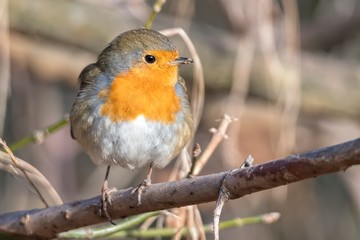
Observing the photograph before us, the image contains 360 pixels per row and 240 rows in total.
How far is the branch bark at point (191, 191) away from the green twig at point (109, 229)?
81 millimetres

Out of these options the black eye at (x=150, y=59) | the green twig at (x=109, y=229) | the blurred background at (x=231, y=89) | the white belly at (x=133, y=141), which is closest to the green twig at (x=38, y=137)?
the white belly at (x=133, y=141)

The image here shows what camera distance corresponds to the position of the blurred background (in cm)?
394

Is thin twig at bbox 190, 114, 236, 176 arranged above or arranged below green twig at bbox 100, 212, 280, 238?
above

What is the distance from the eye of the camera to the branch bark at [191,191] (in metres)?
1.51

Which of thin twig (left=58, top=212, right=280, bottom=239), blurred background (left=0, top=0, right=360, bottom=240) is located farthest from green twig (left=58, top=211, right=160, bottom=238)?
blurred background (left=0, top=0, right=360, bottom=240)

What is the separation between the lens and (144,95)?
264 centimetres

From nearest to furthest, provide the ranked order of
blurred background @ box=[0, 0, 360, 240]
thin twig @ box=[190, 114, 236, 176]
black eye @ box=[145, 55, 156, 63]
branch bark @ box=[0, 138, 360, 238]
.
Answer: branch bark @ box=[0, 138, 360, 238], thin twig @ box=[190, 114, 236, 176], black eye @ box=[145, 55, 156, 63], blurred background @ box=[0, 0, 360, 240]

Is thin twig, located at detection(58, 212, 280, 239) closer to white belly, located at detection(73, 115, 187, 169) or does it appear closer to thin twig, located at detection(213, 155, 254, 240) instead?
white belly, located at detection(73, 115, 187, 169)

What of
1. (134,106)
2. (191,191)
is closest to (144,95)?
(134,106)

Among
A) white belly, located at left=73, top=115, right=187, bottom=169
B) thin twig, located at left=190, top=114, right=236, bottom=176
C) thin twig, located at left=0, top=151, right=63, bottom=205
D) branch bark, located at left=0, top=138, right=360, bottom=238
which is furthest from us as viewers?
white belly, located at left=73, top=115, right=187, bottom=169

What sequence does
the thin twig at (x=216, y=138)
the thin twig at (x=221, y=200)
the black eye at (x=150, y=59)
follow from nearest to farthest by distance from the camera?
1. the thin twig at (x=221, y=200)
2. the thin twig at (x=216, y=138)
3. the black eye at (x=150, y=59)

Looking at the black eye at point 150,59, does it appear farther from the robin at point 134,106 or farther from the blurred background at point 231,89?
the blurred background at point 231,89

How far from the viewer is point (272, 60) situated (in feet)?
12.6

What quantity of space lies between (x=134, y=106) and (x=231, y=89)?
1295 mm
